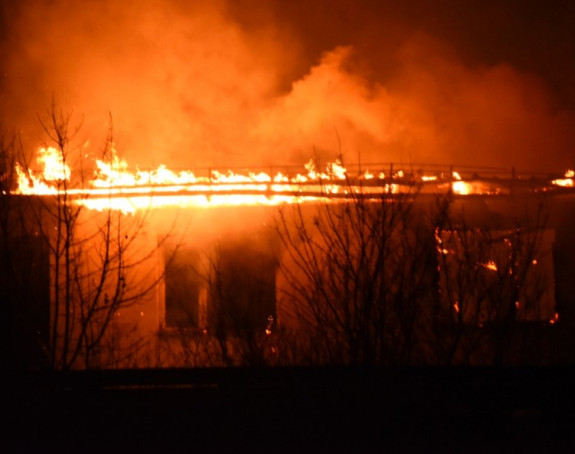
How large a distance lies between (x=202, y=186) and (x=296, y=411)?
493cm

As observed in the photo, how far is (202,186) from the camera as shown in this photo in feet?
37.4

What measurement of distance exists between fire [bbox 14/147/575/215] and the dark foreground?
3.50m

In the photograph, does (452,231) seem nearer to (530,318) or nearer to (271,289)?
(530,318)

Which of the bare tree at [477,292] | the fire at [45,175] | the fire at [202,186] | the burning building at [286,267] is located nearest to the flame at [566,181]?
the burning building at [286,267]

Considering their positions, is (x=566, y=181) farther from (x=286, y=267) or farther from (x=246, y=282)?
(x=246, y=282)

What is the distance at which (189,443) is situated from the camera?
706 centimetres

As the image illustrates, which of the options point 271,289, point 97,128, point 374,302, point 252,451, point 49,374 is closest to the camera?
point 252,451

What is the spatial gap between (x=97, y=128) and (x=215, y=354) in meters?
7.54

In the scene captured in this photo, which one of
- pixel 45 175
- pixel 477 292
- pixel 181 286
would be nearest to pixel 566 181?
pixel 477 292

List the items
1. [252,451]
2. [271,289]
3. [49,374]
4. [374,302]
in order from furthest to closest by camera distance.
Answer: [271,289], [374,302], [49,374], [252,451]

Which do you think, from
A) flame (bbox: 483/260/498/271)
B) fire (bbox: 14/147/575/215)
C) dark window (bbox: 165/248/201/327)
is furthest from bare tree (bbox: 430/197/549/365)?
dark window (bbox: 165/248/201/327)

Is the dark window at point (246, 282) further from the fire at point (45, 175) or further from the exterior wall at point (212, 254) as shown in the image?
the fire at point (45, 175)

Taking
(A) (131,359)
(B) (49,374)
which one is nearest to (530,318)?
(A) (131,359)

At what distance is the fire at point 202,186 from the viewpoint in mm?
10898
